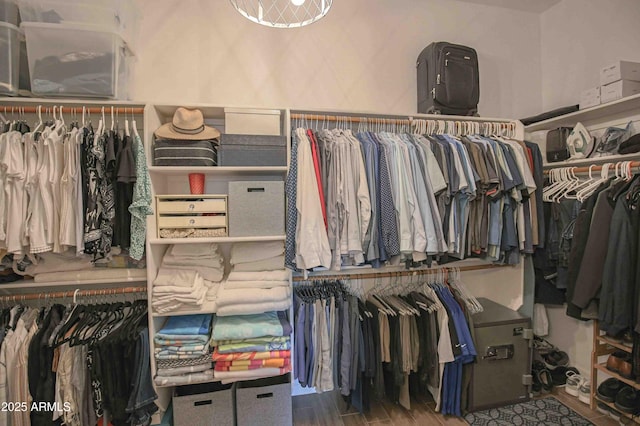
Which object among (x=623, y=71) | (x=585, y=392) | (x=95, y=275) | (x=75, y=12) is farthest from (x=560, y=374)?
(x=75, y=12)

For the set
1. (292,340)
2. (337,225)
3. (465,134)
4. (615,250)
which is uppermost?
(465,134)

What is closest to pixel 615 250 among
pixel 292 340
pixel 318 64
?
pixel 292 340

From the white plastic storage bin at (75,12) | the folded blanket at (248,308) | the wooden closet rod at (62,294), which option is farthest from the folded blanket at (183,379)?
the white plastic storage bin at (75,12)

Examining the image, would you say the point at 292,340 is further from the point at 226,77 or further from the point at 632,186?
the point at 632,186

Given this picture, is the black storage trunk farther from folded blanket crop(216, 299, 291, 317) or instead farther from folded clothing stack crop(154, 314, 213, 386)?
folded clothing stack crop(154, 314, 213, 386)

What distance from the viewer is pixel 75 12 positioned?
63.4 inches

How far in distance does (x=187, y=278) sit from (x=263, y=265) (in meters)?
0.43

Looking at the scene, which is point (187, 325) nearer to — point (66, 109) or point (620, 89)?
point (66, 109)

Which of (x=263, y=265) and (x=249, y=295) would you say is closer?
(x=249, y=295)

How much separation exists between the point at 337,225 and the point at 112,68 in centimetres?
147

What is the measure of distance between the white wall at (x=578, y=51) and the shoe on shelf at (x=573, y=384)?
0.13 m

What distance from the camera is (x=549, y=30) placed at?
2.51 m

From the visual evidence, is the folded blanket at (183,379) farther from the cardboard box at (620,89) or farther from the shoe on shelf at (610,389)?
the cardboard box at (620,89)

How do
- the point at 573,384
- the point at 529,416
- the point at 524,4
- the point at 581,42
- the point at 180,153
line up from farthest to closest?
the point at 524,4
the point at 581,42
the point at 573,384
the point at 529,416
the point at 180,153
